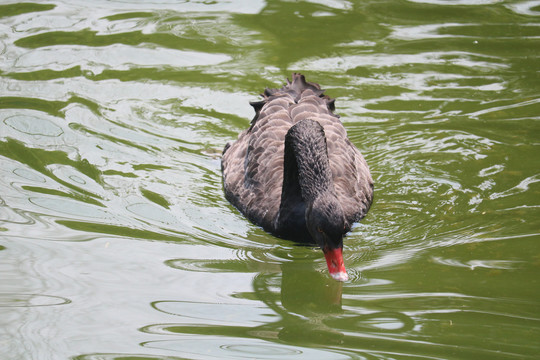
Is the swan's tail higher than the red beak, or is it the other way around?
the swan's tail

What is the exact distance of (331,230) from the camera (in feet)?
22.8

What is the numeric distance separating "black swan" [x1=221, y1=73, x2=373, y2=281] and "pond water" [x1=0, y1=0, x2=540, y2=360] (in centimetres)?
21

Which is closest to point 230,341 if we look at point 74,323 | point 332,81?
point 74,323

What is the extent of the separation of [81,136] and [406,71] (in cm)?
475

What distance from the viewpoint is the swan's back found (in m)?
8.43

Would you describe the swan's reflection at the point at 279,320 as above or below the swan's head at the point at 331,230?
below

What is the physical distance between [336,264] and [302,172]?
3.91ft

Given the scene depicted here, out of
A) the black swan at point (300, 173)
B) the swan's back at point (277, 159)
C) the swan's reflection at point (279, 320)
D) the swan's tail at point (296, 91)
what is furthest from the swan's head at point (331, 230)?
the swan's tail at point (296, 91)

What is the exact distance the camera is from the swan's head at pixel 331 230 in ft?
22.7

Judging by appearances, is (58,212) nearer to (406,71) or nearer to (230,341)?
(230,341)

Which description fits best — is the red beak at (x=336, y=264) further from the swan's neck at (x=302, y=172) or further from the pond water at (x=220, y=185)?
the swan's neck at (x=302, y=172)

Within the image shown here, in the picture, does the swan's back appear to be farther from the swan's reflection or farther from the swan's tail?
the swan's reflection

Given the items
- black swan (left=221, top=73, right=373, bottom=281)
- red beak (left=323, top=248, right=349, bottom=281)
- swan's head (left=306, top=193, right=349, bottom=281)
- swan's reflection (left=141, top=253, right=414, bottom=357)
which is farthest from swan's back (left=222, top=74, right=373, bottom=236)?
swan's reflection (left=141, top=253, right=414, bottom=357)

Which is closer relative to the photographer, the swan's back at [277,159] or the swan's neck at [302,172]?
the swan's neck at [302,172]
